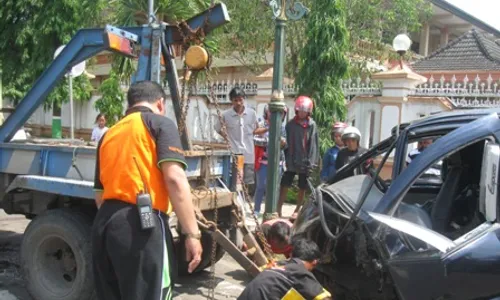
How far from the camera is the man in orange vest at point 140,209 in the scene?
2750 millimetres

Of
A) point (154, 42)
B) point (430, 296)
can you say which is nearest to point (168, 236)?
point (430, 296)

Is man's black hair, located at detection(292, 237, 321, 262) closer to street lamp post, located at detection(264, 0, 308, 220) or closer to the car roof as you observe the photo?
the car roof

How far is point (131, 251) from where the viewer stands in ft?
8.98

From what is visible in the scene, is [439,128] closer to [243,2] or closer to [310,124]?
[310,124]

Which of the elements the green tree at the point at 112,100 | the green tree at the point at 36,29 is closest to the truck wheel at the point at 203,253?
the green tree at the point at 36,29

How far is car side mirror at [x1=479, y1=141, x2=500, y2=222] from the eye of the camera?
263 cm

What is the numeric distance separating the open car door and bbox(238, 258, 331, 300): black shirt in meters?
0.43

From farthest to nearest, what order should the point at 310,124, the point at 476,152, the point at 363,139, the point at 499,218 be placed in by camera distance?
the point at 363,139
the point at 310,124
the point at 476,152
the point at 499,218

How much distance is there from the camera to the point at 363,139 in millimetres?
9633

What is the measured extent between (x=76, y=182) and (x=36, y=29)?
9.38 meters

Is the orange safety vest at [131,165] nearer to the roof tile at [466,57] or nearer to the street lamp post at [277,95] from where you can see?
the street lamp post at [277,95]

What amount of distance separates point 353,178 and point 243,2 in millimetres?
9547

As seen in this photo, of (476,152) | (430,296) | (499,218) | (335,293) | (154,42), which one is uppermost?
(154,42)

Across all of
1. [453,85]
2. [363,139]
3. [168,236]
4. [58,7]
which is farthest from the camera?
[58,7]
